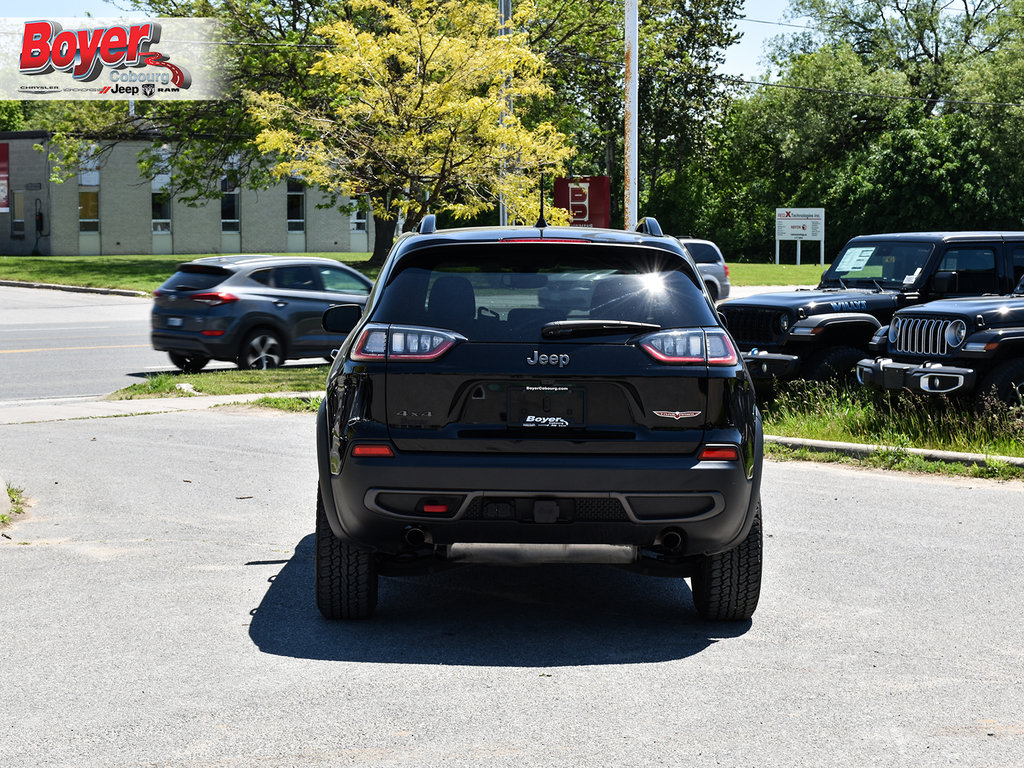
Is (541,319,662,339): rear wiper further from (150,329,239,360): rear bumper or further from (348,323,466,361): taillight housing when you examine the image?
(150,329,239,360): rear bumper

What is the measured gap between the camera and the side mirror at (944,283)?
1243cm

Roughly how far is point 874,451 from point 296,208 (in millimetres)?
59477

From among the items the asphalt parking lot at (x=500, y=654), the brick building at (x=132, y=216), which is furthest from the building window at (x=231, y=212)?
the asphalt parking lot at (x=500, y=654)

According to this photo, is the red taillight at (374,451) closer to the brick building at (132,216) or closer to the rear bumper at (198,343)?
the rear bumper at (198,343)

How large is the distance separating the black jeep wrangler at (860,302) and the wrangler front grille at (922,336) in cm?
133

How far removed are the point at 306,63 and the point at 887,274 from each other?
1198 inches

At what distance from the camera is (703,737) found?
14.0 feet

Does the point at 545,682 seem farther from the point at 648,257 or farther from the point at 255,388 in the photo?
the point at 255,388

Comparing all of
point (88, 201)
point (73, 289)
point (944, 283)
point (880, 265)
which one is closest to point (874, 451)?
point (944, 283)

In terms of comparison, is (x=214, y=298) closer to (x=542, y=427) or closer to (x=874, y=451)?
(x=874, y=451)

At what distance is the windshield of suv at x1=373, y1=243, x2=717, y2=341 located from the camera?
17.5ft

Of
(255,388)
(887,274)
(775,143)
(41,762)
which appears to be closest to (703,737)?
(41,762)

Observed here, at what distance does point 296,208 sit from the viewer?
67.6 m

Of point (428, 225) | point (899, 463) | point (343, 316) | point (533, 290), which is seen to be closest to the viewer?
point (533, 290)
